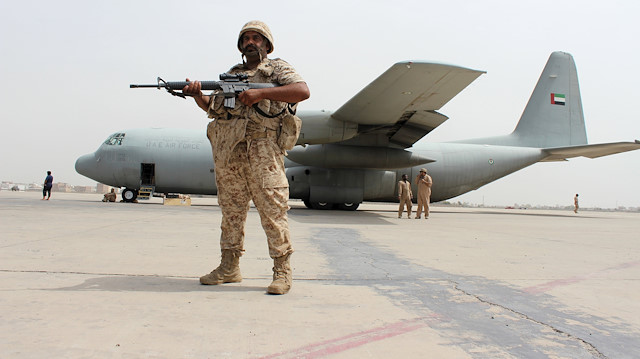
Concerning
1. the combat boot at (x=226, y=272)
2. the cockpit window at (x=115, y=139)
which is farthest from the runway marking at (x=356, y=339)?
the cockpit window at (x=115, y=139)

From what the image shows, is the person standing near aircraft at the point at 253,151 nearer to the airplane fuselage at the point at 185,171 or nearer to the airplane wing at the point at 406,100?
the airplane wing at the point at 406,100

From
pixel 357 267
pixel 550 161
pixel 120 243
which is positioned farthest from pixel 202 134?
pixel 550 161

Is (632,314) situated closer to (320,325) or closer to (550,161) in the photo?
(320,325)

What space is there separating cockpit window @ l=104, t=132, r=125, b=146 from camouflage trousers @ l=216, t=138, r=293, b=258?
40.7 ft

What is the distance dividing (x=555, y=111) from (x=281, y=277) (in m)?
17.3

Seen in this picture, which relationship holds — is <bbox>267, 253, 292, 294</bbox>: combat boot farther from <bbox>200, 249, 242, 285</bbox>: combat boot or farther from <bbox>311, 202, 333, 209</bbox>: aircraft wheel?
<bbox>311, 202, 333, 209</bbox>: aircraft wheel

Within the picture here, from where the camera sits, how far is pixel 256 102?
9.05 ft

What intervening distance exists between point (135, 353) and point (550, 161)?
1790 cm

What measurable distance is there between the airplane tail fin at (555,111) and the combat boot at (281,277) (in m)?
15.9

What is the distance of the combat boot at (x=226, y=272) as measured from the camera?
107 inches

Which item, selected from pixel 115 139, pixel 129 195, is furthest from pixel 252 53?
pixel 129 195

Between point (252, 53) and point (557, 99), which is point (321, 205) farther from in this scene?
point (252, 53)

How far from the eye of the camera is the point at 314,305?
89.0 inches

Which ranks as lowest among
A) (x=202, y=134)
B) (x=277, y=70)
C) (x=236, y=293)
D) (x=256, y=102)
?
(x=236, y=293)
